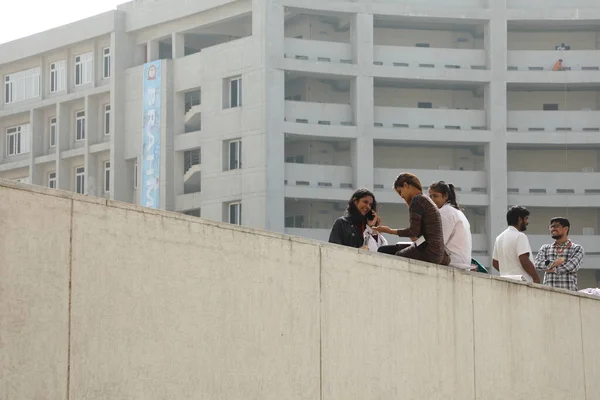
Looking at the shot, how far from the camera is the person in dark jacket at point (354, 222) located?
33.5 feet

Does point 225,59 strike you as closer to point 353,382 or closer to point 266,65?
point 266,65

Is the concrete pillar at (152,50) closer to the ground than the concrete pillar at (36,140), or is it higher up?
higher up

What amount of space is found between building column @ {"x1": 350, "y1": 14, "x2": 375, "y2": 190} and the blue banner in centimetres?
919

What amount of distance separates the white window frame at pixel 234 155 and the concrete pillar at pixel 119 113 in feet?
19.9

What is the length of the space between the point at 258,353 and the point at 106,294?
145 centimetres

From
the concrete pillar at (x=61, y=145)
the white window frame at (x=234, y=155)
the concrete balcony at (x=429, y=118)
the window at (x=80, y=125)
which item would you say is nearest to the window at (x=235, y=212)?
the white window frame at (x=234, y=155)

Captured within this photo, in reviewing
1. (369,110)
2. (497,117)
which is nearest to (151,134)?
(369,110)

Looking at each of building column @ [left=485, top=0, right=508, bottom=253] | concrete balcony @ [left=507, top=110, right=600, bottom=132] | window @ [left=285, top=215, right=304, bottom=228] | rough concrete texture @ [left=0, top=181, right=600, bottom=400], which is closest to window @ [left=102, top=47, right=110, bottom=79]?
window @ [left=285, top=215, right=304, bottom=228]

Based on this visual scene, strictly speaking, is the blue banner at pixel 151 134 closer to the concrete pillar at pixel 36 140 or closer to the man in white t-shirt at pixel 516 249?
the concrete pillar at pixel 36 140

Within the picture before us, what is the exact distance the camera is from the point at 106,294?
643 centimetres

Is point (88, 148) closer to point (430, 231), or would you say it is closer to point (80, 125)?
point (80, 125)

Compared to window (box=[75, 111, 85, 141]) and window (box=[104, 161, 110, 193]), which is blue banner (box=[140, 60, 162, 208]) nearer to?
window (box=[104, 161, 110, 193])

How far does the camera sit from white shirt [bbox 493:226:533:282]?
12.4 m

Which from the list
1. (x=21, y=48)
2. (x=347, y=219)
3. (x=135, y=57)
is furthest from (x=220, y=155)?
(x=347, y=219)
